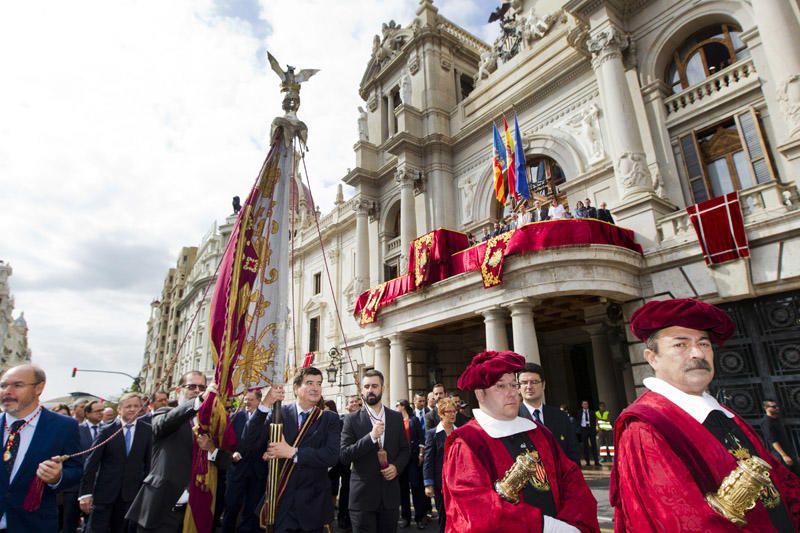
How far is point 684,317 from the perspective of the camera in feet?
7.59

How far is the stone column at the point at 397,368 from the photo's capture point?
14.8 metres

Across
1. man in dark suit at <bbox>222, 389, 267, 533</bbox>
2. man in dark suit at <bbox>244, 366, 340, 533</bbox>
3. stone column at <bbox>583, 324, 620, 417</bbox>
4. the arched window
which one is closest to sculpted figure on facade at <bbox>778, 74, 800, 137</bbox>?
the arched window

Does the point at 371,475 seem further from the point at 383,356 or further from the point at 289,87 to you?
the point at 383,356

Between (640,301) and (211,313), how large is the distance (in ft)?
33.6

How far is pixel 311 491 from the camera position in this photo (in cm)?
414

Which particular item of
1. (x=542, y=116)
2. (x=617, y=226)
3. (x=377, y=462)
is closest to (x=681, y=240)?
(x=617, y=226)

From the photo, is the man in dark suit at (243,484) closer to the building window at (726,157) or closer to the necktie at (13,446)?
the necktie at (13,446)

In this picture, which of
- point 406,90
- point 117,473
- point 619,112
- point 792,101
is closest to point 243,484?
point 117,473

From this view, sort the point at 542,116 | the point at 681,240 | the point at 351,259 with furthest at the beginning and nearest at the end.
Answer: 1. the point at 351,259
2. the point at 542,116
3. the point at 681,240

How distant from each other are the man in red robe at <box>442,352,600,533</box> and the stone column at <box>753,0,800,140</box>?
10.1 metres

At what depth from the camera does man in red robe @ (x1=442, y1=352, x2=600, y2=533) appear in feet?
8.04

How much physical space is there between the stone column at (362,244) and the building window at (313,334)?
20.3 ft

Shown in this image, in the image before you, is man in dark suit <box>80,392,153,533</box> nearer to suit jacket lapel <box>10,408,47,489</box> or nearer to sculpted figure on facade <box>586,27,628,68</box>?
suit jacket lapel <box>10,408,47,489</box>

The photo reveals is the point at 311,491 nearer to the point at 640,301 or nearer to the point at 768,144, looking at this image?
the point at 640,301
